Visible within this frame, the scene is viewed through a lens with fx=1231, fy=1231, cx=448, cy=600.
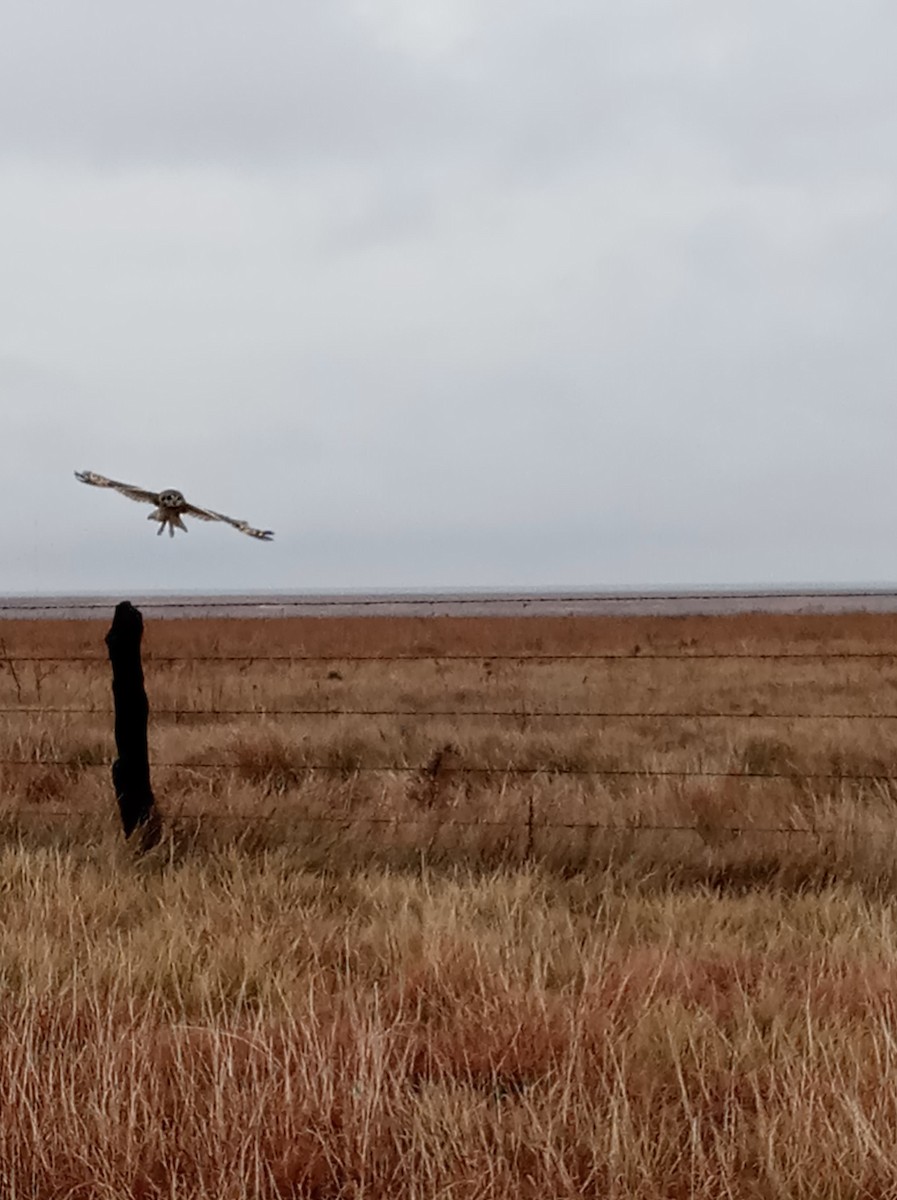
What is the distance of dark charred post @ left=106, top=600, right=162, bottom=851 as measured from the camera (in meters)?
5.98

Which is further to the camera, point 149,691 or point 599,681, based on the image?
point 599,681

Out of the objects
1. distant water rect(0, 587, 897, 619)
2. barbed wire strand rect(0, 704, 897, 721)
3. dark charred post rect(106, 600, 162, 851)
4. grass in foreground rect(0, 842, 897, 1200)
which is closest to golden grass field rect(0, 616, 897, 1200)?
grass in foreground rect(0, 842, 897, 1200)

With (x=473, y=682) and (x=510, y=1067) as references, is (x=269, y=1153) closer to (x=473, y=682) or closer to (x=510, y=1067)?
(x=510, y=1067)

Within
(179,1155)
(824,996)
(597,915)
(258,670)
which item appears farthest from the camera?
(258,670)

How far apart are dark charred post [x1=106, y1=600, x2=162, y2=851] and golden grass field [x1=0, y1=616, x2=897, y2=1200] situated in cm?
16

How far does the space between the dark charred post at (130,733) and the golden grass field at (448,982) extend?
16cm

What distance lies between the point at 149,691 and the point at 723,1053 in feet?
34.9

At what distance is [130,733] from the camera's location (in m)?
6.09

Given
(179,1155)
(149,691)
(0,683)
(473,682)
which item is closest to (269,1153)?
(179,1155)

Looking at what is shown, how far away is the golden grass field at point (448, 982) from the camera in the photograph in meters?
2.71

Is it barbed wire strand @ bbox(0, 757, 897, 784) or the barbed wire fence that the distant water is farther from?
barbed wire strand @ bbox(0, 757, 897, 784)

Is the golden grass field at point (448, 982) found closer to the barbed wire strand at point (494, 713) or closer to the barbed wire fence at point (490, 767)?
the barbed wire fence at point (490, 767)

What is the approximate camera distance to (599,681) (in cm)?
1495

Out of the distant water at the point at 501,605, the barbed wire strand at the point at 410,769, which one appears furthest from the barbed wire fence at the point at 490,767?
the distant water at the point at 501,605
